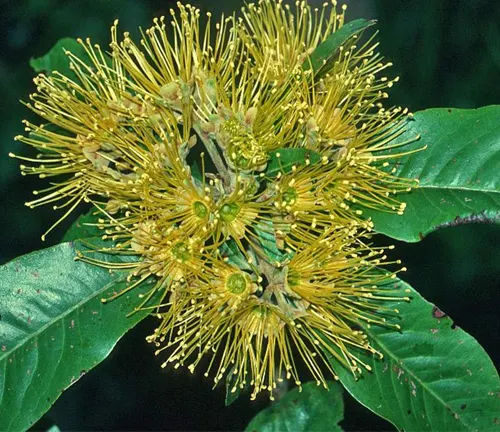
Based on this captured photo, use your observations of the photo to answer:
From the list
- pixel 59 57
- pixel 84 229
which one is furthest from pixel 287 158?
pixel 59 57

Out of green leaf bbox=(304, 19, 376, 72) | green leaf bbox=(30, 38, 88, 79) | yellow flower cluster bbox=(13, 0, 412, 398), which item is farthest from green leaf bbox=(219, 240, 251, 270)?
green leaf bbox=(30, 38, 88, 79)

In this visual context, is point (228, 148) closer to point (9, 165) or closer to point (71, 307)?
point (71, 307)

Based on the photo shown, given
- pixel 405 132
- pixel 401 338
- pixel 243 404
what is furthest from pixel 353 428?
pixel 405 132

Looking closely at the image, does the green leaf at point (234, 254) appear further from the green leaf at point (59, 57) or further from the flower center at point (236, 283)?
the green leaf at point (59, 57)

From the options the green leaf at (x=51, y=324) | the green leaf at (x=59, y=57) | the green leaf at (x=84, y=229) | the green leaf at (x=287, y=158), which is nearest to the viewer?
the green leaf at (x=287, y=158)

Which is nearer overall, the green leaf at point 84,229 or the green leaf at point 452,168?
the green leaf at point 452,168

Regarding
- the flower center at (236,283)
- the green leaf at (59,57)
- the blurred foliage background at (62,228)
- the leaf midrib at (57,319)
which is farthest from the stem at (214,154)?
the blurred foliage background at (62,228)
